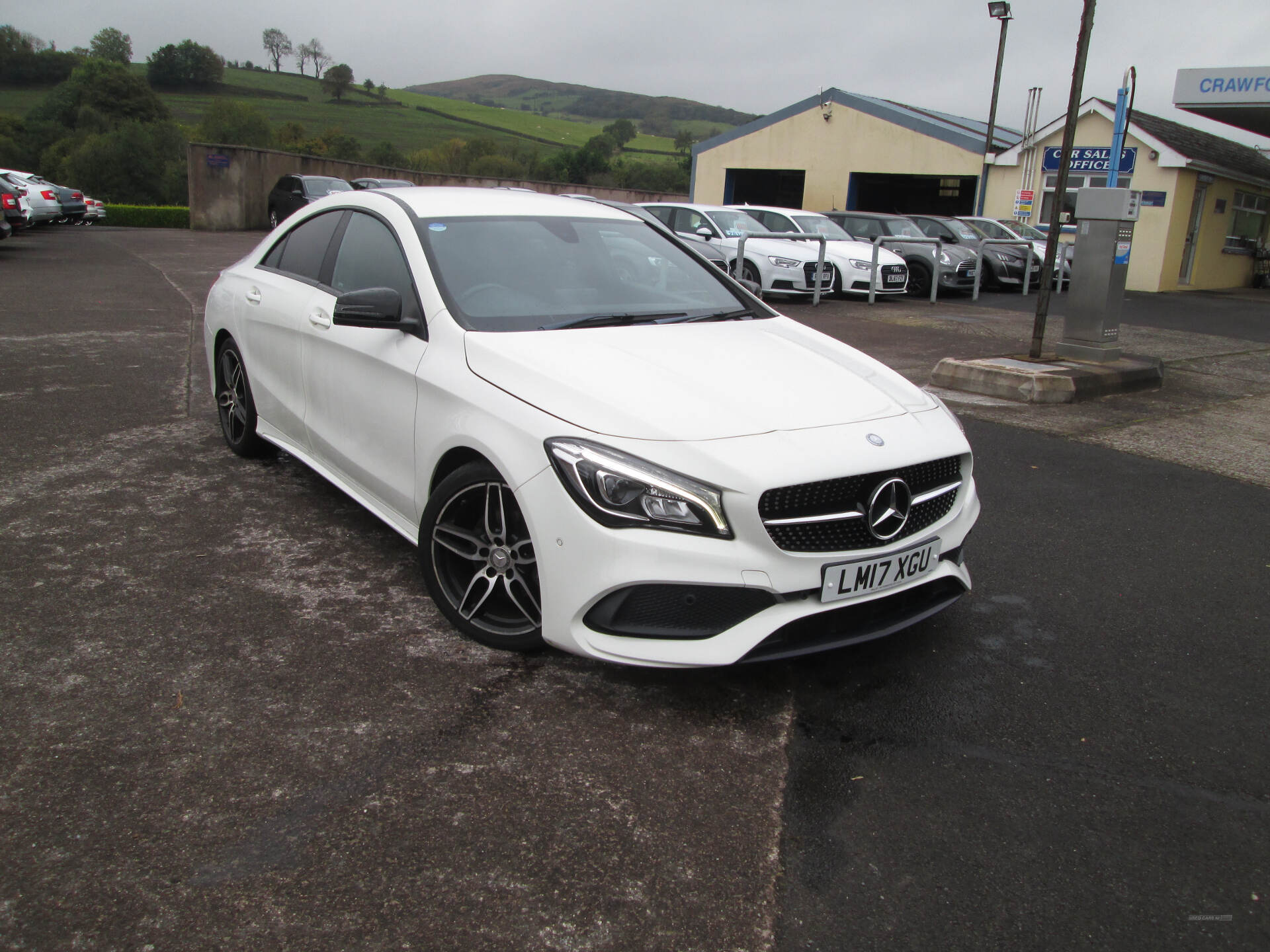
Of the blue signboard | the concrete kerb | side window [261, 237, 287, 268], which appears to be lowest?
the concrete kerb

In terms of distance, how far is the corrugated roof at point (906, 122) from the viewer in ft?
86.6

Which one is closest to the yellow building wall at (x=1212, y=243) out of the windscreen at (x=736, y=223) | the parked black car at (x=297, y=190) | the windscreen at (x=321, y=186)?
the windscreen at (x=736, y=223)

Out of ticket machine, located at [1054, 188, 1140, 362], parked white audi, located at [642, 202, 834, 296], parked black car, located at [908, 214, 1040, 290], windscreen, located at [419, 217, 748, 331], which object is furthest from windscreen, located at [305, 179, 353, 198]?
windscreen, located at [419, 217, 748, 331]

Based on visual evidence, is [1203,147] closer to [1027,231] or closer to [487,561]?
[1027,231]

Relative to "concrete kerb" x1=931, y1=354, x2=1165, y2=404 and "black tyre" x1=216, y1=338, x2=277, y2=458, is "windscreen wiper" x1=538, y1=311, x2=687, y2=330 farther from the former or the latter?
"concrete kerb" x1=931, y1=354, x2=1165, y2=404

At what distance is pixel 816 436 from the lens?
3008 millimetres

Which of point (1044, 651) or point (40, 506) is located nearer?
point (1044, 651)

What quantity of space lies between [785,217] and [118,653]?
15.6 m

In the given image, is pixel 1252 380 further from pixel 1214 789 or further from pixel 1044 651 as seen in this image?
pixel 1214 789

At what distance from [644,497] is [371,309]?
1405 mm

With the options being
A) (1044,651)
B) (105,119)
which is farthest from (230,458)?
(105,119)

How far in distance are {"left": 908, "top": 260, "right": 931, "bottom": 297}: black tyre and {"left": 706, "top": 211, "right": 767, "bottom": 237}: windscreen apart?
10.0 ft

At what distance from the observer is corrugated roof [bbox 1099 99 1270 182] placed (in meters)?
22.3

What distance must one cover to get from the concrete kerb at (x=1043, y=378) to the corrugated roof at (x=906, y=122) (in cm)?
1860
